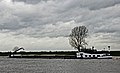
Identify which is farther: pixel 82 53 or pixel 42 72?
pixel 82 53

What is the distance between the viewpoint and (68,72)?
9706 centimetres

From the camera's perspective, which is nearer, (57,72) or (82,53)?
(57,72)

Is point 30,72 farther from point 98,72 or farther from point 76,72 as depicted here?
point 98,72

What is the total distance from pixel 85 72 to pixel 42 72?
13428 mm

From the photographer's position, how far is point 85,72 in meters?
96.1

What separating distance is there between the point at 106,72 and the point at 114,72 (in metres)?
2.48

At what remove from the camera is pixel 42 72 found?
98.0 metres

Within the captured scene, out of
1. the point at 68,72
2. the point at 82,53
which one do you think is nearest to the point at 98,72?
the point at 68,72

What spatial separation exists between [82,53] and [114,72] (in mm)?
102340

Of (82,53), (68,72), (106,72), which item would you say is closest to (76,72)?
(68,72)

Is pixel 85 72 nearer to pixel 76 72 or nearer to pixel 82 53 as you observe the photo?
pixel 76 72

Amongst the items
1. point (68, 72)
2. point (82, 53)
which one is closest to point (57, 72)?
point (68, 72)

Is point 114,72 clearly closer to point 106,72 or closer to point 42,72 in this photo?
point 106,72

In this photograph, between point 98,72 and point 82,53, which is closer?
point 98,72
